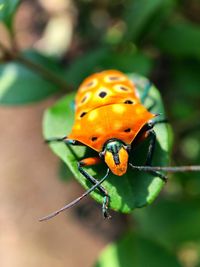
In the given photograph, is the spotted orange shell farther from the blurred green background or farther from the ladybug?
the blurred green background

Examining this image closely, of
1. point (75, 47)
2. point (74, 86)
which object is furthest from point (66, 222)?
point (74, 86)

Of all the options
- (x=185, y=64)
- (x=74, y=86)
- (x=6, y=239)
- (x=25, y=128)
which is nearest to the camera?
(x=74, y=86)

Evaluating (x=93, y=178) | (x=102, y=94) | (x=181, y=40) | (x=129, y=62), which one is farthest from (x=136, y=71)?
(x=93, y=178)

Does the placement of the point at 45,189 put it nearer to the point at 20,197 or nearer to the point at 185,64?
the point at 20,197

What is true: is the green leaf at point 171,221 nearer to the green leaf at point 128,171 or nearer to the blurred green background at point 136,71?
the blurred green background at point 136,71

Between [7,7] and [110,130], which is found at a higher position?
[7,7]

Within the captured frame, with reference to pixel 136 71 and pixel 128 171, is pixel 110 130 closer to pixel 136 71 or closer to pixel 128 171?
pixel 128 171
